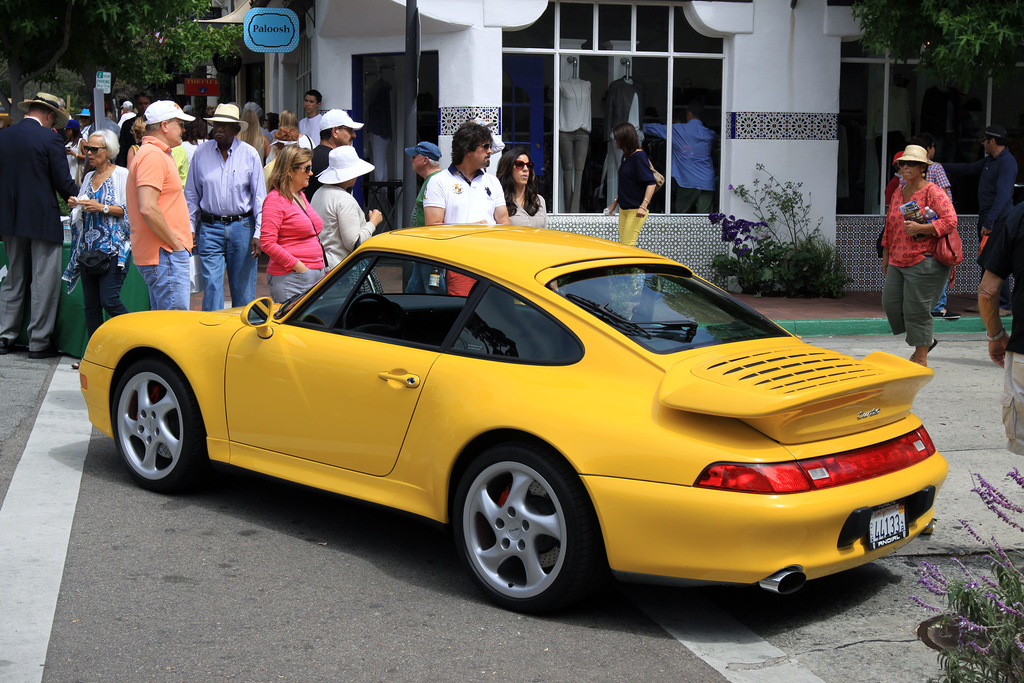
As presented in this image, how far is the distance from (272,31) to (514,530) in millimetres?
11384

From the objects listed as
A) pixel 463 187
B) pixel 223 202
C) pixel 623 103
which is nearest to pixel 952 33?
pixel 623 103

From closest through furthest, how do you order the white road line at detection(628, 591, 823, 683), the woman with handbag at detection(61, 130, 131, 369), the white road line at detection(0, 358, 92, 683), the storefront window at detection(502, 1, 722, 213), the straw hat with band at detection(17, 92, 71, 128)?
1. the white road line at detection(628, 591, 823, 683)
2. the white road line at detection(0, 358, 92, 683)
3. the woman with handbag at detection(61, 130, 131, 369)
4. the straw hat with band at detection(17, 92, 71, 128)
5. the storefront window at detection(502, 1, 722, 213)

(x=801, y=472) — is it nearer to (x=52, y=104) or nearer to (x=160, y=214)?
(x=160, y=214)

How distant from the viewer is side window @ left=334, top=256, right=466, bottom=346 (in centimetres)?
499

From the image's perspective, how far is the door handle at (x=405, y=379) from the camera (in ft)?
15.5

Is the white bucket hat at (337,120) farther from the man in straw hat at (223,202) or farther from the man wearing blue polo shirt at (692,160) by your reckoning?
the man wearing blue polo shirt at (692,160)

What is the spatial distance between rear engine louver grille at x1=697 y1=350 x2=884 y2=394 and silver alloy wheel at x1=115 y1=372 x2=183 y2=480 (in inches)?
111

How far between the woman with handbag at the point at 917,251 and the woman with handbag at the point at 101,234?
19.4 ft

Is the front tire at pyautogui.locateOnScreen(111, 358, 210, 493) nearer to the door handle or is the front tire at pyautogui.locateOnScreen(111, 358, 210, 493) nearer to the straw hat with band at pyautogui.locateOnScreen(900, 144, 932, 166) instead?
the door handle

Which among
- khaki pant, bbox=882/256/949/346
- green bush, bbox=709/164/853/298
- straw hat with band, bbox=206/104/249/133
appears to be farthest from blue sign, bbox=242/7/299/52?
khaki pant, bbox=882/256/949/346

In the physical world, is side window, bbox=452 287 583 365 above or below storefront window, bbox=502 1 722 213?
below

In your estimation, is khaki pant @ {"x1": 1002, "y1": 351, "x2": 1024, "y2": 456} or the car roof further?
khaki pant @ {"x1": 1002, "y1": 351, "x2": 1024, "y2": 456}

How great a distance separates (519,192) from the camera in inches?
342

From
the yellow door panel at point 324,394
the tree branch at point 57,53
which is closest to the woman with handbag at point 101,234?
the yellow door panel at point 324,394
